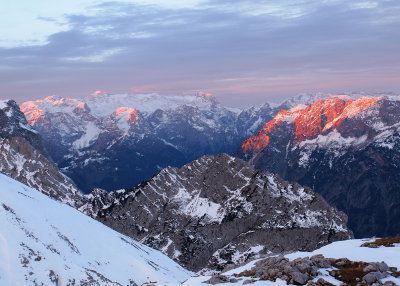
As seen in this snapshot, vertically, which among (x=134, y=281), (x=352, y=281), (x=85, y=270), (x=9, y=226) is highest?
(x=352, y=281)

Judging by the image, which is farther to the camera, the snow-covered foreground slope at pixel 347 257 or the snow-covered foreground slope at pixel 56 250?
the snow-covered foreground slope at pixel 56 250

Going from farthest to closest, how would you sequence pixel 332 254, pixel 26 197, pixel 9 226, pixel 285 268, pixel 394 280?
pixel 26 197 < pixel 9 226 < pixel 332 254 < pixel 285 268 < pixel 394 280

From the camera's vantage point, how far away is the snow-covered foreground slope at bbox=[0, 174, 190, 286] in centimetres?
9706

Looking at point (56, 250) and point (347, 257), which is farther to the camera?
point (56, 250)

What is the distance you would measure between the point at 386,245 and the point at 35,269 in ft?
213

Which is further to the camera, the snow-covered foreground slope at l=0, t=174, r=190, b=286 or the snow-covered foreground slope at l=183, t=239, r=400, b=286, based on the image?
the snow-covered foreground slope at l=0, t=174, r=190, b=286

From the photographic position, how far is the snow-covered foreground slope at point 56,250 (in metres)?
97.1

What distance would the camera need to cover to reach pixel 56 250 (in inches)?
4422

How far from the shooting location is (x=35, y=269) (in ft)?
319

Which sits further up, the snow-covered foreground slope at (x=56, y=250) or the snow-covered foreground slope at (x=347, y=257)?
the snow-covered foreground slope at (x=347, y=257)

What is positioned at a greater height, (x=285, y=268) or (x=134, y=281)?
(x=285, y=268)

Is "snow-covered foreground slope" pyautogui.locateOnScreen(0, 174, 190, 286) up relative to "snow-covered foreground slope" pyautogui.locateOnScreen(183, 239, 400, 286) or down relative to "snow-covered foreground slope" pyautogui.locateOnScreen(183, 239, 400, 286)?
down

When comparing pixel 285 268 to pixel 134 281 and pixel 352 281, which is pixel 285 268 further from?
pixel 134 281

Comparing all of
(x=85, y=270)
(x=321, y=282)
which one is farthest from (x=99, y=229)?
(x=321, y=282)
